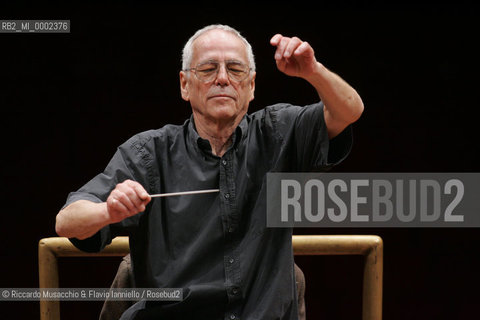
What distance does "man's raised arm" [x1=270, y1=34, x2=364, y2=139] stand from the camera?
1083 mm

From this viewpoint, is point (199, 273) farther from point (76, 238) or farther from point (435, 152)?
point (435, 152)

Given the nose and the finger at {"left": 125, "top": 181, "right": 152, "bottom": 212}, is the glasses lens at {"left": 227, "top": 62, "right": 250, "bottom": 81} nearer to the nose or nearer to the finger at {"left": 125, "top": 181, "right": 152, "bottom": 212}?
the nose

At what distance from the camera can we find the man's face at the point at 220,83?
1.27 meters

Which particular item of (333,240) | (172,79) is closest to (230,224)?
(333,240)

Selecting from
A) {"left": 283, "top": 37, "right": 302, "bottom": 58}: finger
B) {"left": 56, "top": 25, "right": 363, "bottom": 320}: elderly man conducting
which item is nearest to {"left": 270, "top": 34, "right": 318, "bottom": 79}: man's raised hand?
{"left": 283, "top": 37, "right": 302, "bottom": 58}: finger

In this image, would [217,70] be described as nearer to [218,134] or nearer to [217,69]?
[217,69]

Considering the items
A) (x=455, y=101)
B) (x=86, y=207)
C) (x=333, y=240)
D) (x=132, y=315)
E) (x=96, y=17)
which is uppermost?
(x=96, y=17)

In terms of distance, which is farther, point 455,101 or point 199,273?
point 455,101

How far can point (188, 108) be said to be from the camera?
2.04 metres

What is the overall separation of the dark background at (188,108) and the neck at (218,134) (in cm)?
71

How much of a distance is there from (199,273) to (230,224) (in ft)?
0.40

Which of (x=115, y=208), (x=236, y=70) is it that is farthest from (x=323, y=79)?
(x=115, y=208)

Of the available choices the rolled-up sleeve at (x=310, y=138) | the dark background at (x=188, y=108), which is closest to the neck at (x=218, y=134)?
the rolled-up sleeve at (x=310, y=138)

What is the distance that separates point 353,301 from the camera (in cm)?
221
